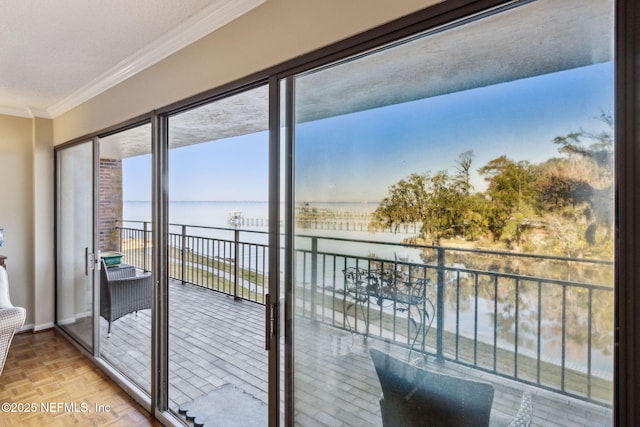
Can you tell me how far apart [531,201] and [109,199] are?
3728 mm

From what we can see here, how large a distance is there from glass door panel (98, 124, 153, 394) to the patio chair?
7.79 ft

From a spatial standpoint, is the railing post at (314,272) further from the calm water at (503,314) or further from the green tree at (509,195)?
the green tree at (509,195)

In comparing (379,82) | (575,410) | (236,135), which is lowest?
(575,410)

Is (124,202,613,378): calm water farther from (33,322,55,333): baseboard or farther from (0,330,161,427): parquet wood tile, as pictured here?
(33,322,55,333): baseboard

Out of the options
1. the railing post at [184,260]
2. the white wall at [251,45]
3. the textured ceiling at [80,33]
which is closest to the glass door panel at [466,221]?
the white wall at [251,45]

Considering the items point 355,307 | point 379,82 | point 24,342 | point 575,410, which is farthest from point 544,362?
point 24,342

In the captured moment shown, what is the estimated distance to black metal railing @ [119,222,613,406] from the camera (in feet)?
3.07

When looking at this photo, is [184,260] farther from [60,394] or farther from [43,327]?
[60,394]

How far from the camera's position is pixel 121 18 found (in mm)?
1914

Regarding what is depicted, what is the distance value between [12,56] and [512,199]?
3.16m

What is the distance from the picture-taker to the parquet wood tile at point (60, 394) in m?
2.37

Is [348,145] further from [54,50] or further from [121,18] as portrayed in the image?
[54,50]

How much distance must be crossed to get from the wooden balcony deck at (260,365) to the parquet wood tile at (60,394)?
193 mm

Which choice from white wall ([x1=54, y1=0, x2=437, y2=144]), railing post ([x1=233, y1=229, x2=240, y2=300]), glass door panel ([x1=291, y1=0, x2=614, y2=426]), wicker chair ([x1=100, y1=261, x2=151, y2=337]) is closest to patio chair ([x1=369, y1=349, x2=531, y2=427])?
glass door panel ([x1=291, y1=0, x2=614, y2=426])
